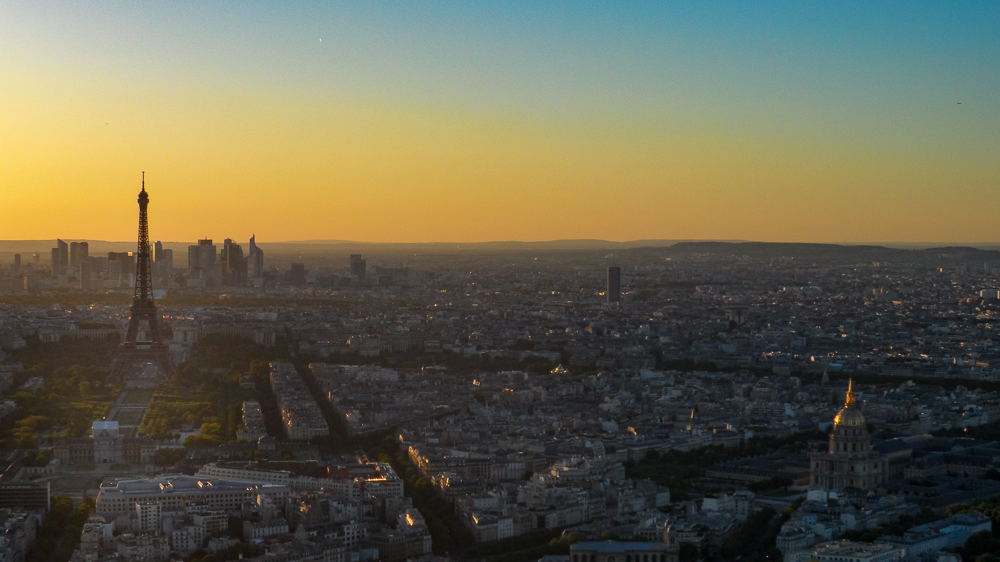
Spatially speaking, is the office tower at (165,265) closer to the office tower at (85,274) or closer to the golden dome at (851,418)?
the office tower at (85,274)

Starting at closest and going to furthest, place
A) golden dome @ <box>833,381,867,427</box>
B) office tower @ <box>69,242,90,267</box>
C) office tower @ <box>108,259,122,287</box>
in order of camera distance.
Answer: golden dome @ <box>833,381,867,427</box>
office tower @ <box>108,259,122,287</box>
office tower @ <box>69,242,90,267</box>

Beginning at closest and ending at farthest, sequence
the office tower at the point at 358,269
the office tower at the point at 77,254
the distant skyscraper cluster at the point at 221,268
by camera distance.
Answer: the distant skyscraper cluster at the point at 221,268 < the office tower at the point at 77,254 < the office tower at the point at 358,269

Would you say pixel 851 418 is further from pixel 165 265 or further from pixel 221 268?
pixel 165 265

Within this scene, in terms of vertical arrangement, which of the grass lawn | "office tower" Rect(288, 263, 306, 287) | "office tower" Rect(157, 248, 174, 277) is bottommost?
the grass lawn

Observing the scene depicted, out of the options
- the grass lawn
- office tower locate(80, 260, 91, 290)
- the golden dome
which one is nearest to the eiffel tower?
the grass lawn

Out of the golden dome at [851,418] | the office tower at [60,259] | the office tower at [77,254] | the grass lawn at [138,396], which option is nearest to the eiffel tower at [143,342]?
the grass lawn at [138,396]

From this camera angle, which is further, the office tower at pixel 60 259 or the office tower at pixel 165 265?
the office tower at pixel 60 259

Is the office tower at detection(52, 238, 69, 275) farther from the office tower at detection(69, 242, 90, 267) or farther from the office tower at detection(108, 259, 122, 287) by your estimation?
the office tower at detection(108, 259, 122, 287)

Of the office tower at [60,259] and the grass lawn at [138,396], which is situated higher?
the office tower at [60,259]

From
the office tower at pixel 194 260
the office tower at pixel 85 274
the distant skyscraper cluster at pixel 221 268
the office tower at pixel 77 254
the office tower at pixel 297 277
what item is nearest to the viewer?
the office tower at pixel 85 274

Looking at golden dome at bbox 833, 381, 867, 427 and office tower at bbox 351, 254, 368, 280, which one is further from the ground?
golden dome at bbox 833, 381, 867, 427

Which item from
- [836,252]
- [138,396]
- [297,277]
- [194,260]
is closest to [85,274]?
[194,260]
